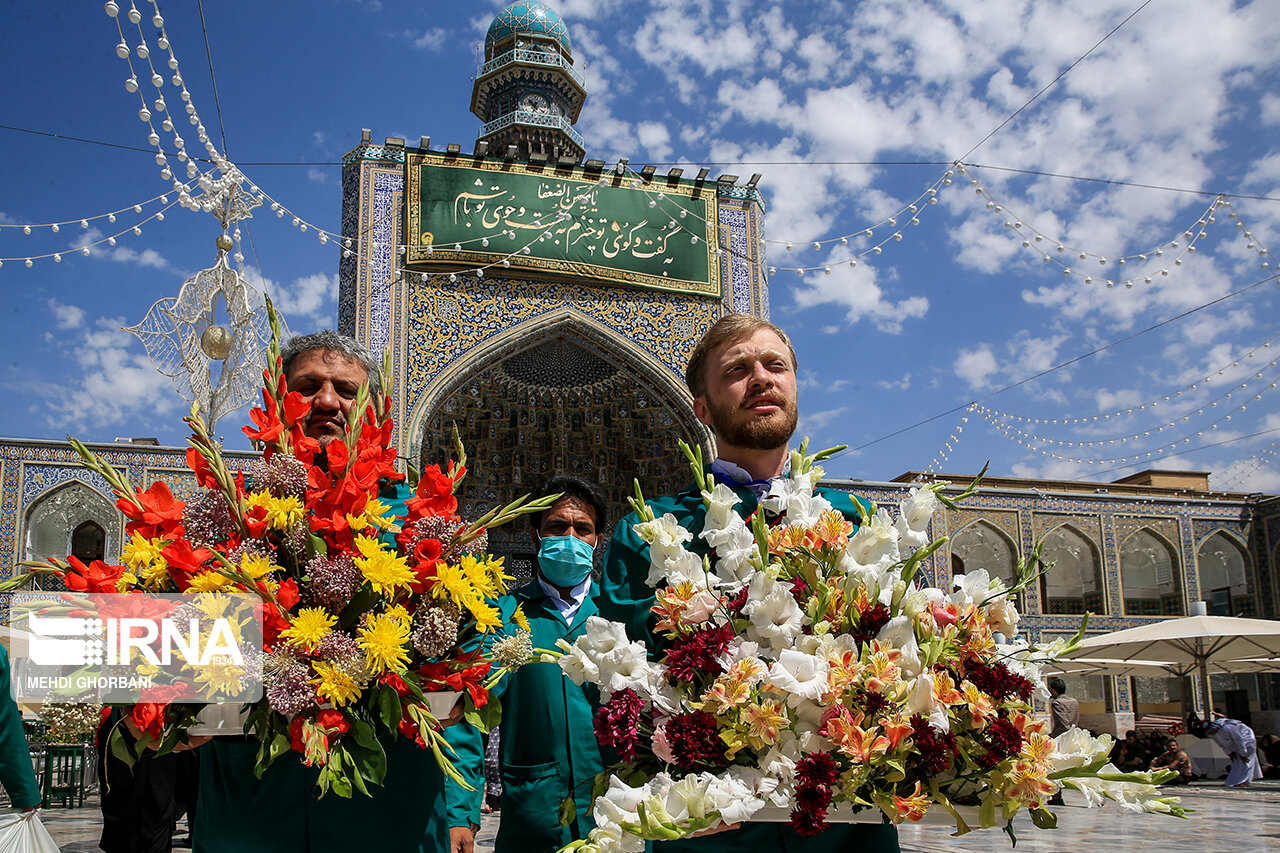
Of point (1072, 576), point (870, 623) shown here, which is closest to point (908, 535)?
point (870, 623)

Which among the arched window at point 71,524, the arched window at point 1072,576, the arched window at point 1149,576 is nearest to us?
the arched window at point 71,524

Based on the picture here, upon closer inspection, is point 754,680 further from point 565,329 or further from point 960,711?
point 565,329

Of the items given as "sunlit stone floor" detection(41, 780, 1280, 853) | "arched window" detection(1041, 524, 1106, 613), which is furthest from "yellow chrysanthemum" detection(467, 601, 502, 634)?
"arched window" detection(1041, 524, 1106, 613)

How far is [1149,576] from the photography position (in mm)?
17078

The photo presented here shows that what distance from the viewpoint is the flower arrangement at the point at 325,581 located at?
117 cm

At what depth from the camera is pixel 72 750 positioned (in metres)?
6.97

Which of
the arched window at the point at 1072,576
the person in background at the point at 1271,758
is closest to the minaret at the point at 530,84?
the arched window at the point at 1072,576

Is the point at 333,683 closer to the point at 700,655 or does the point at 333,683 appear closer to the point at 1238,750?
the point at 700,655

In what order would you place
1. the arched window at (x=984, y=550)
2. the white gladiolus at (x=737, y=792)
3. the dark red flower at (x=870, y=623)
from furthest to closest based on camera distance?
the arched window at (x=984, y=550) → the dark red flower at (x=870, y=623) → the white gladiolus at (x=737, y=792)

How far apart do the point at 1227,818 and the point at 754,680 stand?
6025mm

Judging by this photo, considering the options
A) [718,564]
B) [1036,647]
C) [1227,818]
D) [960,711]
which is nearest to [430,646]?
[718,564]

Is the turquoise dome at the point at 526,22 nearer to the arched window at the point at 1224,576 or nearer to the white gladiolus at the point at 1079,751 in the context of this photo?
the arched window at the point at 1224,576

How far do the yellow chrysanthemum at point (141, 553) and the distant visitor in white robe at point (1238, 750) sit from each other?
10304mm

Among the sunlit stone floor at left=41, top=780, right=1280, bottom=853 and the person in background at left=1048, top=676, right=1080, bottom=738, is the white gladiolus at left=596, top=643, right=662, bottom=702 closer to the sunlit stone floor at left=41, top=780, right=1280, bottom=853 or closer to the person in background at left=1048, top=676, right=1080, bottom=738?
the sunlit stone floor at left=41, top=780, right=1280, bottom=853
